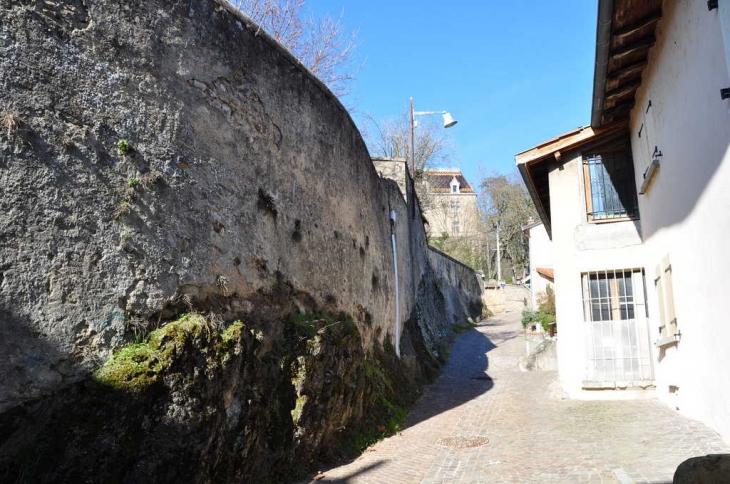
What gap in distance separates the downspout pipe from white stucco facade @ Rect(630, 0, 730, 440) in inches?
26.3

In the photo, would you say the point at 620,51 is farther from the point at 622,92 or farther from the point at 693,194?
the point at 693,194

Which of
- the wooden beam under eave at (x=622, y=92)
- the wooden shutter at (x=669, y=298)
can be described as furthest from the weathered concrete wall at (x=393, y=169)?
the wooden shutter at (x=669, y=298)

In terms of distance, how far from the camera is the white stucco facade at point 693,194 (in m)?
5.70

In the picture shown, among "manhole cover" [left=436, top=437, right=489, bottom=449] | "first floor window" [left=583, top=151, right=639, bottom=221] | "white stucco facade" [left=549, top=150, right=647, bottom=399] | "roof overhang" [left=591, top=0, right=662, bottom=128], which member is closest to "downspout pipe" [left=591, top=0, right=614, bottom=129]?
"roof overhang" [left=591, top=0, right=662, bottom=128]

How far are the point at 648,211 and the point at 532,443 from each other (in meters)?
4.36

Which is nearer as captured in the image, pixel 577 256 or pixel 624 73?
pixel 624 73

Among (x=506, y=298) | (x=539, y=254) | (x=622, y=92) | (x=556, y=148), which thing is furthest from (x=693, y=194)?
(x=506, y=298)

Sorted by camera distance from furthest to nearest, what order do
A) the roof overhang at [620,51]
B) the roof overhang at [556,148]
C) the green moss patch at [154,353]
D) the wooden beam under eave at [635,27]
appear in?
the roof overhang at [556,148]
the wooden beam under eave at [635,27]
the roof overhang at [620,51]
the green moss patch at [154,353]

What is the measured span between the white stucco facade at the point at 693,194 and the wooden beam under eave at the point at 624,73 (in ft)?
0.59

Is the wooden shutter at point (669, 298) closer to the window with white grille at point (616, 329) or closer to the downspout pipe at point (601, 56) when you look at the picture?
the window with white grille at point (616, 329)

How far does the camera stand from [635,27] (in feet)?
25.2

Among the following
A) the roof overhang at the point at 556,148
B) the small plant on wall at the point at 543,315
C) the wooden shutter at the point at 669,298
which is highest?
the roof overhang at the point at 556,148

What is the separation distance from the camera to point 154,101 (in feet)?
17.5

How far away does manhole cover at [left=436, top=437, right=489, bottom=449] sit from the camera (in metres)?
8.01
